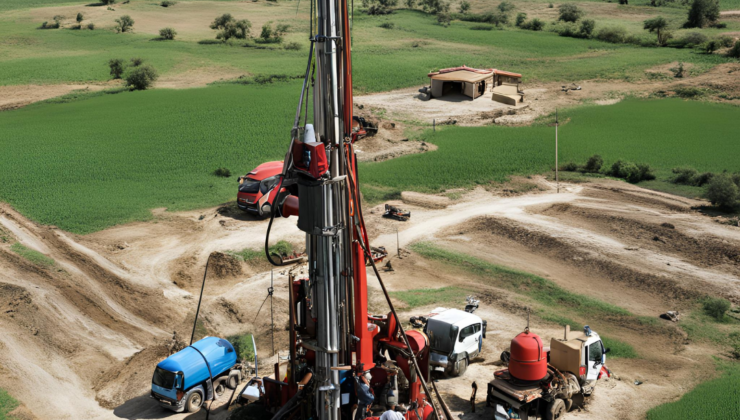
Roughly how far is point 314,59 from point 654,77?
206 ft

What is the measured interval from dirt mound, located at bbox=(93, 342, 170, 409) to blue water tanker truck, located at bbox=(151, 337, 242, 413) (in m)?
1.88

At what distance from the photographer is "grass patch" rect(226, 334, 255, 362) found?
80.4 ft

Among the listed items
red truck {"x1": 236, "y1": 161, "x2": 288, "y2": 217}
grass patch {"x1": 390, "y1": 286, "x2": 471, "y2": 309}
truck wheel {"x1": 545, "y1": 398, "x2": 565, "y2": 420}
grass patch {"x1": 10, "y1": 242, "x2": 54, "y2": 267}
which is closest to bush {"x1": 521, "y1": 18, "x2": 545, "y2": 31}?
red truck {"x1": 236, "y1": 161, "x2": 288, "y2": 217}

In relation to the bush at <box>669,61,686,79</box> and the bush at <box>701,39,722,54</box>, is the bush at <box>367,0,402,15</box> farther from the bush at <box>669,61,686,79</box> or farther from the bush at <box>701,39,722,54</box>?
the bush at <box>669,61,686,79</box>

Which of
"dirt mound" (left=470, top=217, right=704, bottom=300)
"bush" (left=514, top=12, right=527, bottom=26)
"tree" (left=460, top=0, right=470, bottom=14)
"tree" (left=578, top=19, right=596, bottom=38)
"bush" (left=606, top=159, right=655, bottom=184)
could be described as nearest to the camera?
"dirt mound" (left=470, top=217, right=704, bottom=300)

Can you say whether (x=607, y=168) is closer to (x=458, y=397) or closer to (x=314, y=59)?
(x=458, y=397)

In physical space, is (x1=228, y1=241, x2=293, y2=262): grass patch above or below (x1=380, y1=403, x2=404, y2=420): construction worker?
below

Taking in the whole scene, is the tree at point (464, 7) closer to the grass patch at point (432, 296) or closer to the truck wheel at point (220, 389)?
the grass patch at point (432, 296)

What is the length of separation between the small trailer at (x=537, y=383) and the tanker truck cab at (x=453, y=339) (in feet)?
7.88

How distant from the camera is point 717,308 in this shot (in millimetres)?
27766

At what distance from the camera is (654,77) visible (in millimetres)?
70688

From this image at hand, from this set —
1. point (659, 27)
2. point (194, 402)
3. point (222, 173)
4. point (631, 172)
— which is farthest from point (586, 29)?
point (194, 402)

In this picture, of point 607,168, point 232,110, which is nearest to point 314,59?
point 607,168

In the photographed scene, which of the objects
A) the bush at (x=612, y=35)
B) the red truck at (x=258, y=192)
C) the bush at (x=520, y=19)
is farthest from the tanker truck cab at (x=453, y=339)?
the bush at (x=520, y=19)
